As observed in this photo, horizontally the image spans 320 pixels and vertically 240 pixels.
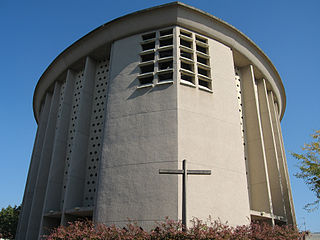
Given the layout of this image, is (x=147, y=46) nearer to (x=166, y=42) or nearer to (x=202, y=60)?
(x=166, y=42)

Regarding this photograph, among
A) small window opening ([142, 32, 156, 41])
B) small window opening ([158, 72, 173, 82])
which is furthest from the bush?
small window opening ([142, 32, 156, 41])

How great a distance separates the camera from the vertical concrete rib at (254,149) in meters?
18.4

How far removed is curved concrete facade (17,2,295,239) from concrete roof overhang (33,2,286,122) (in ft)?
0.21

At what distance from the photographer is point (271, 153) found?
21.0 m

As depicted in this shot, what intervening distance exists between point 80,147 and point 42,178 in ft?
16.0

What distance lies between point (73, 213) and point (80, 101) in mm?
7093

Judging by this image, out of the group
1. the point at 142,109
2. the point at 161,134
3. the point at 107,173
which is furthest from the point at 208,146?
the point at 107,173

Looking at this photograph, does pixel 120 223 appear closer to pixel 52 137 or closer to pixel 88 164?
pixel 88 164

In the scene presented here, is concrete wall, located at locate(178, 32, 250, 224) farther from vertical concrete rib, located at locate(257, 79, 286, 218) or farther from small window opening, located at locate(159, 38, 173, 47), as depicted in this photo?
vertical concrete rib, located at locate(257, 79, 286, 218)

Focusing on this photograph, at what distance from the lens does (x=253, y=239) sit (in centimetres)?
1034

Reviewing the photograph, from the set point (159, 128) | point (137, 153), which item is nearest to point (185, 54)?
point (159, 128)

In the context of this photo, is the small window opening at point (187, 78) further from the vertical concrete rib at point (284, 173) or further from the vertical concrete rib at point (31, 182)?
the vertical concrete rib at point (31, 182)

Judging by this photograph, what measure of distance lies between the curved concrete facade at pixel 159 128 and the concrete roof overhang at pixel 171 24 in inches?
2.6

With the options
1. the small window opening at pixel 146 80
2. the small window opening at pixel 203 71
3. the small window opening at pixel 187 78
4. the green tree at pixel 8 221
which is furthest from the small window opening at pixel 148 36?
the green tree at pixel 8 221
